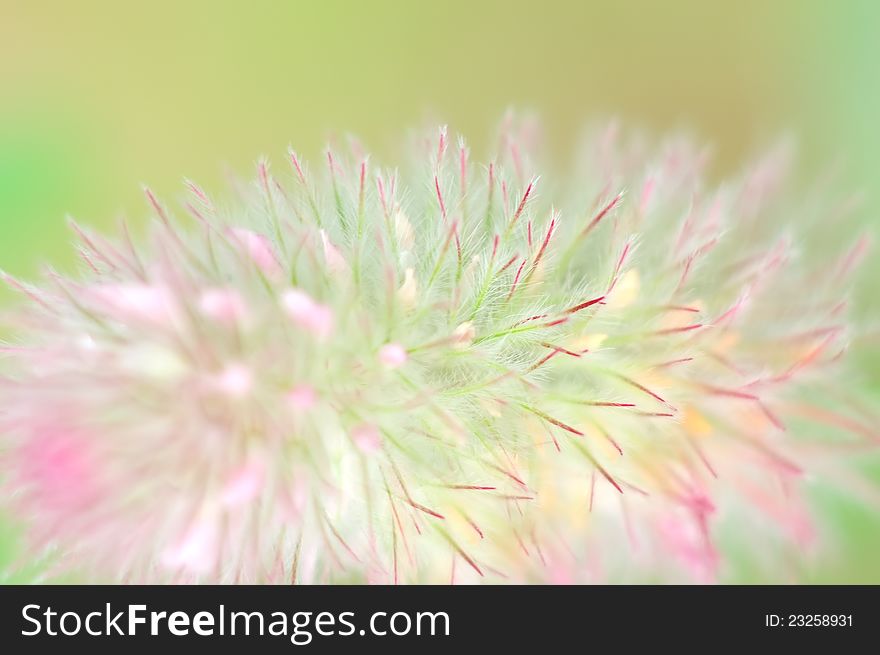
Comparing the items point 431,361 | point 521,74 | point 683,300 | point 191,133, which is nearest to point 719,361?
point 683,300

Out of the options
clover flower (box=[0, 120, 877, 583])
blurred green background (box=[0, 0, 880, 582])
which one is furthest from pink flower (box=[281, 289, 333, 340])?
blurred green background (box=[0, 0, 880, 582])

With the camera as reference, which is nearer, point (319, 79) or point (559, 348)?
point (559, 348)

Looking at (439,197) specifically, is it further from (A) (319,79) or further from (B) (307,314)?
(A) (319,79)

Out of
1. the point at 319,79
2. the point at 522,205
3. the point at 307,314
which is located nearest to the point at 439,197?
the point at 522,205

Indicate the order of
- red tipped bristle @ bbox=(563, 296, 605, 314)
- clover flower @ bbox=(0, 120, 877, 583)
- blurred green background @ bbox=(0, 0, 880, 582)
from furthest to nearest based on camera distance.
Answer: blurred green background @ bbox=(0, 0, 880, 582) → red tipped bristle @ bbox=(563, 296, 605, 314) → clover flower @ bbox=(0, 120, 877, 583)

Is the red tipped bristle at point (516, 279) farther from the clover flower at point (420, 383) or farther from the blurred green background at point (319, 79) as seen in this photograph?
the blurred green background at point (319, 79)

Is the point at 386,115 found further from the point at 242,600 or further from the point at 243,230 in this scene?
the point at 242,600

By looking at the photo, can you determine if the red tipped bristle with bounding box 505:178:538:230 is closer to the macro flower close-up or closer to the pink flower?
the macro flower close-up

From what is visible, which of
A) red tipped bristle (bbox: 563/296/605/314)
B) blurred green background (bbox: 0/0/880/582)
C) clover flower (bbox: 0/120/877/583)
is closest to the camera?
clover flower (bbox: 0/120/877/583)

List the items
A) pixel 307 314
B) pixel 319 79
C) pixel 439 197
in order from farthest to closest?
pixel 319 79, pixel 439 197, pixel 307 314
